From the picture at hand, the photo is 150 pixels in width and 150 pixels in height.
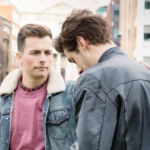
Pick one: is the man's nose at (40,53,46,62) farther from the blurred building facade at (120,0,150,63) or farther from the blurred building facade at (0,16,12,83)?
the blurred building facade at (0,16,12,83)

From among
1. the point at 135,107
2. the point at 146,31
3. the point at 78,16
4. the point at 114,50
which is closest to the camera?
the point at 135,107

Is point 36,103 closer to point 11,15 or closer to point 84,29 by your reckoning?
point 84,29

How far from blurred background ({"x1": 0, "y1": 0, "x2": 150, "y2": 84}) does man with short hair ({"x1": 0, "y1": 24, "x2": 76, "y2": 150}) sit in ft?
17.6

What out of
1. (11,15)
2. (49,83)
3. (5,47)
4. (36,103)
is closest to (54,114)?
(36,103)

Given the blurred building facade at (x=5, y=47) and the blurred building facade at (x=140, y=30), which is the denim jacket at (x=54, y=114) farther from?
the blurred building facade at (x=5, y=47)

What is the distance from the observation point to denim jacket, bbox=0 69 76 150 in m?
2.42

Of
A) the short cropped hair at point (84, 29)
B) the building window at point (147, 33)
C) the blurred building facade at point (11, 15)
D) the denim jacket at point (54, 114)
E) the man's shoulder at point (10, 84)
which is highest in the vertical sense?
the blurred building facade at point (11, 15)

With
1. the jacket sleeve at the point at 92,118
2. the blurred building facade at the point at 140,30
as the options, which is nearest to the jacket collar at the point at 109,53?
the jacket sleeve at the point at 92,118

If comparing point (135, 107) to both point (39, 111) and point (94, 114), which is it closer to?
point (94, 114)

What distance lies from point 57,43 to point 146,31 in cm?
1985

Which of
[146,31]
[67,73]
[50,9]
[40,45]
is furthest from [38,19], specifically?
[40,45]

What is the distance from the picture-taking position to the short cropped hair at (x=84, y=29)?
202 cm

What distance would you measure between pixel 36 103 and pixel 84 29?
94 cm

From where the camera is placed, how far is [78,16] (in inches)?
84.1
